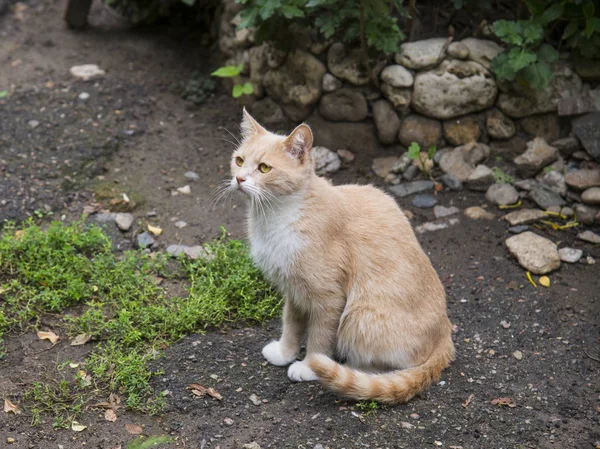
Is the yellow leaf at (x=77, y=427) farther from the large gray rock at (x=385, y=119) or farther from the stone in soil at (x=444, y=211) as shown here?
the large gray rock at (x=385, y=119)

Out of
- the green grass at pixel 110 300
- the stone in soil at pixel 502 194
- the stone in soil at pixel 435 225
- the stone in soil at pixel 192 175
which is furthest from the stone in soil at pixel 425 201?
the stone in soil at pixel 192 175

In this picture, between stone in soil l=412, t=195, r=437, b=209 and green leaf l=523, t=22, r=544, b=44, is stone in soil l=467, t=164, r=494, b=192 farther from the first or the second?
green leaf l=523, t=22, r=544, b=44

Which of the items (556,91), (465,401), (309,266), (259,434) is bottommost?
(259,434)

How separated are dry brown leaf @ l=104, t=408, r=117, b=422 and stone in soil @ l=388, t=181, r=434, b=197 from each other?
3095 mm

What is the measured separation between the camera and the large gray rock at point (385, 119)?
236 inches

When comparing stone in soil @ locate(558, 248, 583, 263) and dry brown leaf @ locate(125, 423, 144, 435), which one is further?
stone in soil @ locate(558, 248, 583, 263)

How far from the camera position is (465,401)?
12.6ft

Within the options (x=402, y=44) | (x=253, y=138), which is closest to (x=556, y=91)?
(x=402, y=44)

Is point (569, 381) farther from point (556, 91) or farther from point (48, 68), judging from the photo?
point (48, 68)

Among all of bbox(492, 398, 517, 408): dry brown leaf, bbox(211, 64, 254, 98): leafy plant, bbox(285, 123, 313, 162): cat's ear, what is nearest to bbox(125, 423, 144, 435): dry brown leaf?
bbox(285, 123, 313, 162): cat's ear

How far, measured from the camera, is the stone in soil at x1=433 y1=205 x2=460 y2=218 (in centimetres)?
559

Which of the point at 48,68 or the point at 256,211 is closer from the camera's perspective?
the point at 256,211

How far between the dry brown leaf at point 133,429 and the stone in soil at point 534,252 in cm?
296

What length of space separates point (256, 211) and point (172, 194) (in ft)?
7.29
